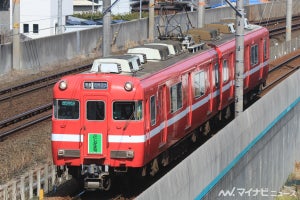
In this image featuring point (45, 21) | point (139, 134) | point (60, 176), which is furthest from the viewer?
point (45, 21)

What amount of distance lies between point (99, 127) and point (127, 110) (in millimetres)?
687

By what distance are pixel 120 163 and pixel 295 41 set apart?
35.2m

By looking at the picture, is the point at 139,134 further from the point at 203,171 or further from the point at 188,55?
the point at 188,55

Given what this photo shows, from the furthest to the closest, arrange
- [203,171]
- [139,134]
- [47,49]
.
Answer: [47,49] → [139,134] → [203,171]

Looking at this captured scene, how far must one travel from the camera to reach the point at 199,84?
21.0 meters

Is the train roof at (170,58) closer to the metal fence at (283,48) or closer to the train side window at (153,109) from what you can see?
the train side window at (153,109)

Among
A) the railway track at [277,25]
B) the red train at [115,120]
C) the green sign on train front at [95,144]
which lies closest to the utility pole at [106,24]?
the red train at [115,120]

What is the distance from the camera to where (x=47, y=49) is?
38219 mm

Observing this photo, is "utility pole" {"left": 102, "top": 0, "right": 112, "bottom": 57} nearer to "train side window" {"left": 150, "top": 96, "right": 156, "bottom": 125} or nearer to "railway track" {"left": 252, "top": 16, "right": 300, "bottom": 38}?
"train side window" {"left": 150, "top": 96, "right": 156, "bottom": 125}

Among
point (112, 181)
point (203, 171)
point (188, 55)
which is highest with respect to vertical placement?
point (188, 55)

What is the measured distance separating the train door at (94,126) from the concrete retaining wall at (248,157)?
2.52 meters

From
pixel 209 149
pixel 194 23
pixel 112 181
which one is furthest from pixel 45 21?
pixel 209 149

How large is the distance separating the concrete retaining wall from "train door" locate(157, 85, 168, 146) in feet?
5.66

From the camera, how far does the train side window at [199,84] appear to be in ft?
67.6
